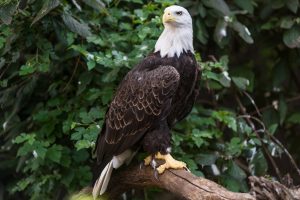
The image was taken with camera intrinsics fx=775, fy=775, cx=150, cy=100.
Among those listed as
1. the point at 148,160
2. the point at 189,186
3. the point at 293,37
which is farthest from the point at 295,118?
the point at 189,186

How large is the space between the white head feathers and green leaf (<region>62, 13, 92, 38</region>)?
551 millimetres

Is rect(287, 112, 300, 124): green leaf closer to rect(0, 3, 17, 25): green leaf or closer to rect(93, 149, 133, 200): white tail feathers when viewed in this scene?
rect(93, 149, 133, 200): white tail feathers

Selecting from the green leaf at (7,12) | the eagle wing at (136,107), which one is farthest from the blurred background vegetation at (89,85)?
the eagle wing at (136,107)

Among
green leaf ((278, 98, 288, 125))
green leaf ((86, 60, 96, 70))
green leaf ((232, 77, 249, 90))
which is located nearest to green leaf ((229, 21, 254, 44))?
green leaf ((232, 77, 249, 90))

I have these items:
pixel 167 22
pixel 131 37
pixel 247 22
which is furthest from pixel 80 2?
pixel 247 22

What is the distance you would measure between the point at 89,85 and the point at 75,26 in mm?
485

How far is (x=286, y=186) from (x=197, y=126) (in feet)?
6.11

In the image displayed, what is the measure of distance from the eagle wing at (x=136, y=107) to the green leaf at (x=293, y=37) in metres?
1.42

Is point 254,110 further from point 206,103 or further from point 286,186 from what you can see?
point 286,186

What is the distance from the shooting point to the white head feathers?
4.45m

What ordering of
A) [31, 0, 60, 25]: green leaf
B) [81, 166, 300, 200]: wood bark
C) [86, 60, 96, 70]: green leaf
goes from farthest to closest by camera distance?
1. [86, 60, 96, 70]: green leaf
2. [31, 0, 60, 25]: green leaf
3. [81, 166, 300, 200]: wood bark

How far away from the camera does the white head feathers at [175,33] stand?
4449 mm

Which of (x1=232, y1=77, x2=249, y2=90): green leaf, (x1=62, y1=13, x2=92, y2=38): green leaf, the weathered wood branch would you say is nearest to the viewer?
the weathered wood branch

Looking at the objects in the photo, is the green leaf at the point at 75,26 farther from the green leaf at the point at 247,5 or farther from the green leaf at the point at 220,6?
the green leaf at the point at 247,5
